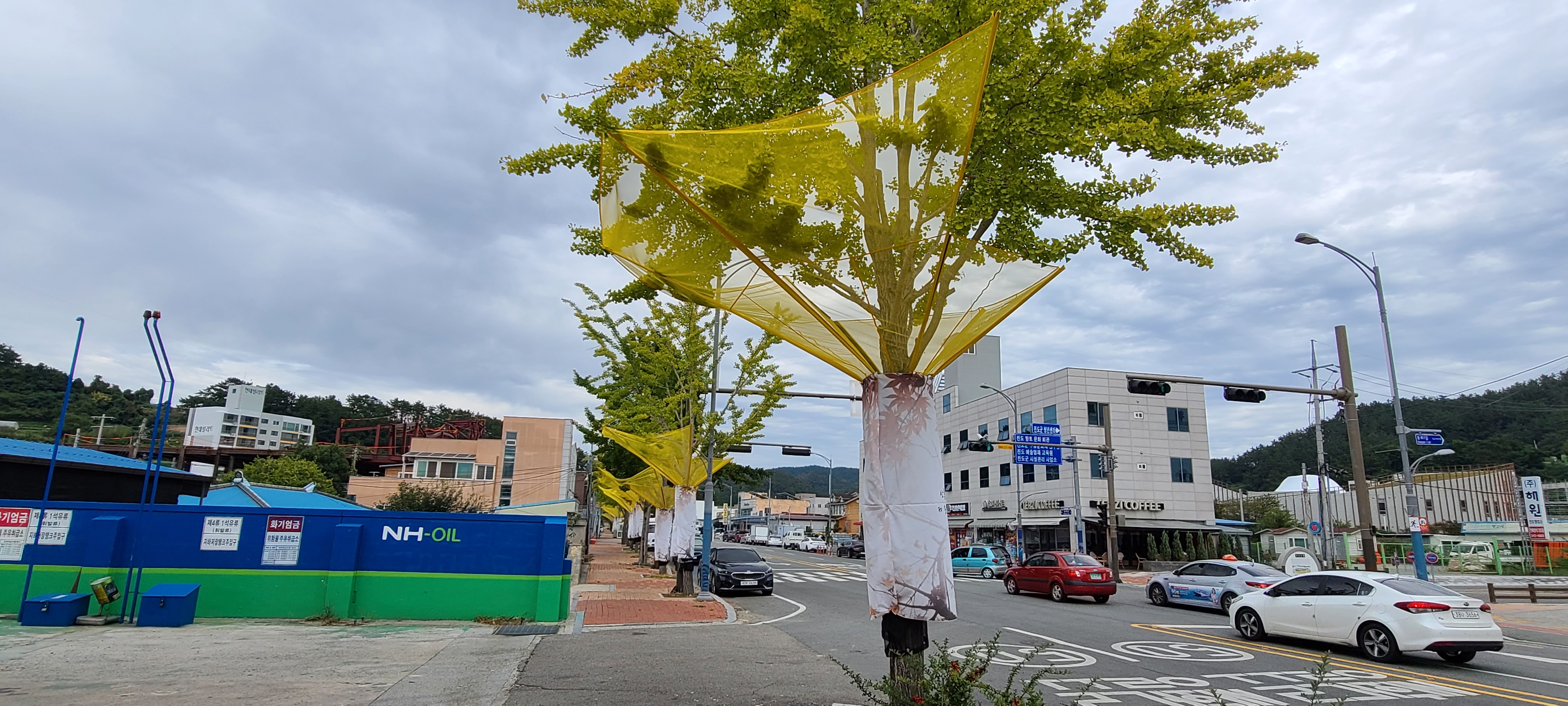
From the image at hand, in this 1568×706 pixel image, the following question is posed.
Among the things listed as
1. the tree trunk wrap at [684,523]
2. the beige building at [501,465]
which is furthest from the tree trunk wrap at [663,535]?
the beige building at [501,465]

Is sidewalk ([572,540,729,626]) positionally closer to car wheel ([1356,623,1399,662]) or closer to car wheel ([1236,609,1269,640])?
car wheel ([1236,609,1269,640])

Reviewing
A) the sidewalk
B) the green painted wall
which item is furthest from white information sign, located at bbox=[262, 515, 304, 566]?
the sidewalk

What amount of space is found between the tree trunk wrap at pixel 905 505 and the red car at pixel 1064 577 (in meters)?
16.1

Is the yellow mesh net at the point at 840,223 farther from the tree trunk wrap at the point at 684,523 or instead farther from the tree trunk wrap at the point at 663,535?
the tree trunk wrap at the point at 663,535

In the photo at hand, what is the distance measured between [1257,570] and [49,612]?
22877 mm

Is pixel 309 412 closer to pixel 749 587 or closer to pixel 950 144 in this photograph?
pixel 749 587

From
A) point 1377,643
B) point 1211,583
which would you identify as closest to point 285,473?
point 1211,583

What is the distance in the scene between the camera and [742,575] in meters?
22.1

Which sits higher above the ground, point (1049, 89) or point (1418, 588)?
point (1049, 89)

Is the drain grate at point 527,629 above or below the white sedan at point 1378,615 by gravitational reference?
below

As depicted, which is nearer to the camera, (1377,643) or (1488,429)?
(1377,643)

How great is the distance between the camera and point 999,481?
165ft

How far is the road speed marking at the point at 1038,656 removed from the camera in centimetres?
1039

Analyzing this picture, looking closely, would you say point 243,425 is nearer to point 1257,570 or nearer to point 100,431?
point 100,431
